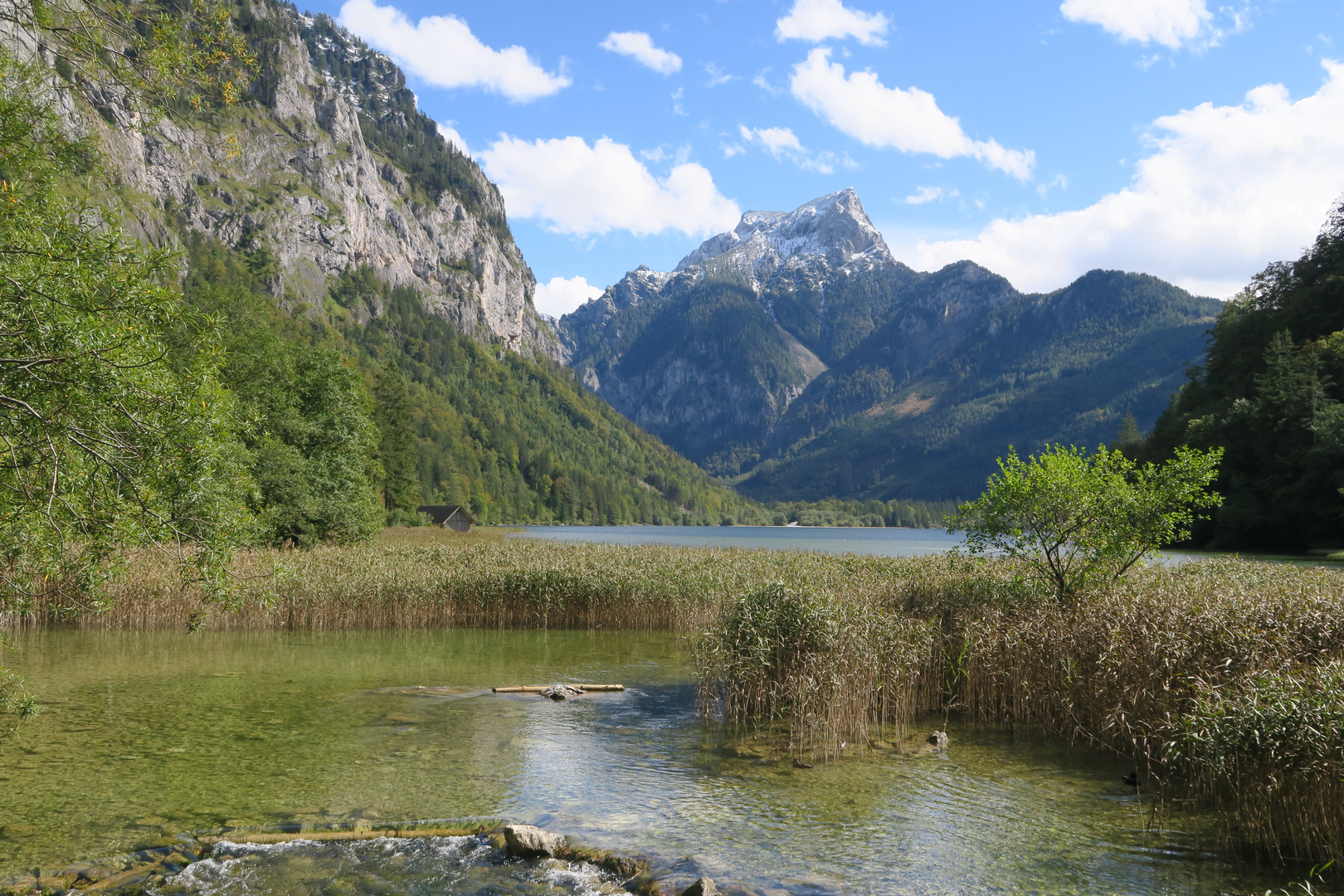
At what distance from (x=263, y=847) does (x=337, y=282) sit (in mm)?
188306

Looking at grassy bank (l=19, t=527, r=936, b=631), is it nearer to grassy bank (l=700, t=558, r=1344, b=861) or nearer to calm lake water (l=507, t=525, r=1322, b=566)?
grassy bank (l=700, t=558, r=1344, b=861)

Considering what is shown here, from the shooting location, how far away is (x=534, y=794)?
10.8 meters

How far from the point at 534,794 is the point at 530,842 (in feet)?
6.97

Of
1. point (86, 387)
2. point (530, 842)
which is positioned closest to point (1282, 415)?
point (530, 842)

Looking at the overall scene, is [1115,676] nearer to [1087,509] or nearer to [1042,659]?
[1042,659]

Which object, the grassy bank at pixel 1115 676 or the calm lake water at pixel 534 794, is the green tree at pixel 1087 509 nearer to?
the grassy bank at pixel 1115 676

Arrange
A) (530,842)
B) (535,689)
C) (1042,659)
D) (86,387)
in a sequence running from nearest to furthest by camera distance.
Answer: (86,387)
(530,842)
(1042,659)
(535,689)

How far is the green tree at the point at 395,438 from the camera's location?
72062 millimetres

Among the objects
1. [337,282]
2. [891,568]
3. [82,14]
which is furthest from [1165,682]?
[337,282]

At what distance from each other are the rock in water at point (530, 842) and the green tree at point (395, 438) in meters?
66.6

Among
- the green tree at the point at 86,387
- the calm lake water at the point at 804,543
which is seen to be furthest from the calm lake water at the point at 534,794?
the calm lake water at the point at 804,543

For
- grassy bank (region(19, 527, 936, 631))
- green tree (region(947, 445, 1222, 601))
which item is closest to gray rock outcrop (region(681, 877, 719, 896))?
green tree (region(947, 445, 1222, 601))

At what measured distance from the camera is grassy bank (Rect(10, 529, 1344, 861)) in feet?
27.4

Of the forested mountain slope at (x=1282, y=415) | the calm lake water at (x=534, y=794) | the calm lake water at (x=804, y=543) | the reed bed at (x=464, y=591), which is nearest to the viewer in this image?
the calm lake water at (x=534, y=794)
